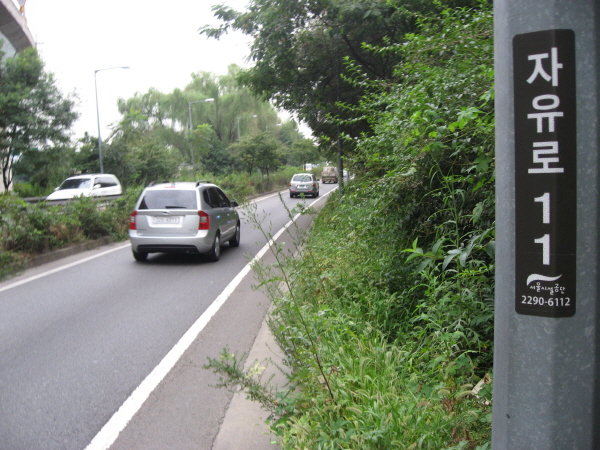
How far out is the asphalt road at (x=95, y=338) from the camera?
420 centimetres

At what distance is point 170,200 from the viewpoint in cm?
1156

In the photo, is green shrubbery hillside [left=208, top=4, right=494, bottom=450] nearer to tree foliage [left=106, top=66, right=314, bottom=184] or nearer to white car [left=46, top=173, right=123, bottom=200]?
white car [left=46, top=173, right=123, bottom=200]

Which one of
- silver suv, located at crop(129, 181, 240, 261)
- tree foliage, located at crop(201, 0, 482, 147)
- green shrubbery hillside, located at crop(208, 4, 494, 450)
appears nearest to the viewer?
green shrubbery hillside, located at crop(208, 4, 494, 450)

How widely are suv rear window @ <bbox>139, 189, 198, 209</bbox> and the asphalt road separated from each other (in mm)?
1233

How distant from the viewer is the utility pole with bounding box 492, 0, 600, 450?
55.4 inches

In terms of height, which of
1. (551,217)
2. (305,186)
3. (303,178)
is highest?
(303,178)

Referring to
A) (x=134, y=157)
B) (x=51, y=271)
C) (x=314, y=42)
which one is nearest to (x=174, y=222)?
(x=51, y=271)

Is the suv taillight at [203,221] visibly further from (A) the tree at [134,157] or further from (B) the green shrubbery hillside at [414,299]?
(A) the tree at [134,157]

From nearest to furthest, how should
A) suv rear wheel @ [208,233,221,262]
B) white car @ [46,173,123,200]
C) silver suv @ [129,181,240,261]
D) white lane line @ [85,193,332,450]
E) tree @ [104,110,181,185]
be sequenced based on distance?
1. white lane line @ [85,193,332,450]
2. silver suv @ [129,181,240,261]
3. suv rear wheel @ [208,233,221,262]
4. white car @ [46,173,123,200]
5. tree @ [104,110,181,185]

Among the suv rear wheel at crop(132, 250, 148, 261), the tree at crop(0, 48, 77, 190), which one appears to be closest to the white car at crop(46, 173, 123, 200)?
the tree at crop(0, 48, 77, 190)

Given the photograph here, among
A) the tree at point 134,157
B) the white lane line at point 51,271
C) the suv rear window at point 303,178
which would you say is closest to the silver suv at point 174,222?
the white lane line at point 51,271

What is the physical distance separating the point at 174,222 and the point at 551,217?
10438 millimetres

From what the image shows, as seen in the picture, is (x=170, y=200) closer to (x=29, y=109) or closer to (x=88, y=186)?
(x=88, y=186)

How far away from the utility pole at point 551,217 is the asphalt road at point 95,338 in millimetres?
2900
